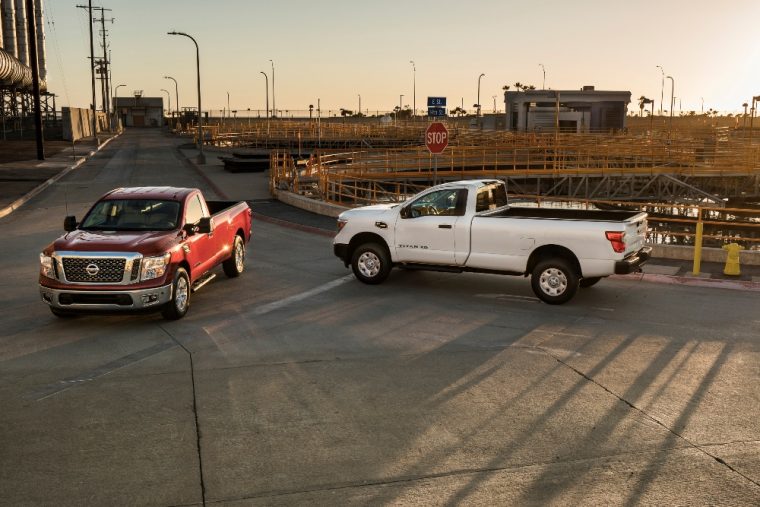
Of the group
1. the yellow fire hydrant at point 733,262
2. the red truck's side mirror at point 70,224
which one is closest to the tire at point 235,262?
the red truck's side mirror at point 70,224

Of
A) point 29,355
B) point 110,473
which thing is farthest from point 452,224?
point 110,473

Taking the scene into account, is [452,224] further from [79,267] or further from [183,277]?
[79,267]

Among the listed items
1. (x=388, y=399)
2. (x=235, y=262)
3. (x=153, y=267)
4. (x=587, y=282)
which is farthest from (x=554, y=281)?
(x=153, y=267)

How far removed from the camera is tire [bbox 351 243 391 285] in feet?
43.9

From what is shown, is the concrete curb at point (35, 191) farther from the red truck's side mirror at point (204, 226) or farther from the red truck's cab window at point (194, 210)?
the red truck's side mirror at point (204, 226)

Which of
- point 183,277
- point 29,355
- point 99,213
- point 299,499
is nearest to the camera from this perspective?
point 299,499

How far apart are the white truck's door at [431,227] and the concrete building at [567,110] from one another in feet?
196

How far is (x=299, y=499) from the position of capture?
5.62 meters

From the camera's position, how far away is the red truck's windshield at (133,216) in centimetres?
1160

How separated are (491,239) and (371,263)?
7.95 feet

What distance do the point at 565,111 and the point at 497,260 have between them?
66.7 meters

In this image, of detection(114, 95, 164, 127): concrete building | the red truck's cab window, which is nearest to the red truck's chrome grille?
the red truck's cab window

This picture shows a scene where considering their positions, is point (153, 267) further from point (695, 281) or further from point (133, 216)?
point (695, 281)

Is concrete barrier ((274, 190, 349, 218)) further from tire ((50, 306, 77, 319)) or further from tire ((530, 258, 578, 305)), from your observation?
tire ((50, 306, 77, 319))
